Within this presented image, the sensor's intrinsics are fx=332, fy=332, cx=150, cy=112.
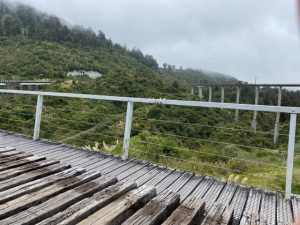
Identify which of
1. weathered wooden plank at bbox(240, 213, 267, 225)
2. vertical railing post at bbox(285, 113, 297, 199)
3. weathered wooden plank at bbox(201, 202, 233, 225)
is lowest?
weathered wooden plank at bbox(240, 213, 267, 225)

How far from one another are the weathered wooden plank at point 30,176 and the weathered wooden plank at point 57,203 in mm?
510

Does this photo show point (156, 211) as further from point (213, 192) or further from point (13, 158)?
point (13, 158)

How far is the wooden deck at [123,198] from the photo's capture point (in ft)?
7.63

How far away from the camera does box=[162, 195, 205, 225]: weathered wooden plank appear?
2.34m

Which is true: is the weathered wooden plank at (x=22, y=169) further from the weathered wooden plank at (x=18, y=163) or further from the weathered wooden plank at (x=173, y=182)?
the weathered wooden plank at (x=173, y=182)

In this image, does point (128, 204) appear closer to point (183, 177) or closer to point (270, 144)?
point (183, 177)

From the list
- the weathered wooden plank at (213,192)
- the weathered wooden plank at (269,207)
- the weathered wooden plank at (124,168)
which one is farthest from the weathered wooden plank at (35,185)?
the weathered wooden plank at (269,207)

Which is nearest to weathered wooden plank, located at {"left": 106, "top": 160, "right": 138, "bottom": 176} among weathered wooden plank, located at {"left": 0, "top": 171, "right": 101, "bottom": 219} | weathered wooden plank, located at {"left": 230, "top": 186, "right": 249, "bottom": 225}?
weathered wooden plank, located at {"left": 0, "top": 171, "right": 101, "bottom": 219}

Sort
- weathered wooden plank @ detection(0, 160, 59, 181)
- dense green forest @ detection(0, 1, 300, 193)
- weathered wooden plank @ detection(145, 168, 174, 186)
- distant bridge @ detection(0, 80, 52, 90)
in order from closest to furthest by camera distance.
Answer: weathered wooden plank @ detection(0, 160, 59, 181) → weathered wooden plank @ detection(145, 168, 174, 186) → dense green forest @ detection(0, 1, 300, 193) → distant bridge @ detection(0, 80, 52, 90)

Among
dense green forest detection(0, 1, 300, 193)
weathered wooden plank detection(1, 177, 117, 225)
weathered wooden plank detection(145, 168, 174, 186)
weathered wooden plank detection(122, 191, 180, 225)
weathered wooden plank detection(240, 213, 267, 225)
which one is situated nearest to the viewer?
weathered wooden plank detection(1, 177, 117, 225)

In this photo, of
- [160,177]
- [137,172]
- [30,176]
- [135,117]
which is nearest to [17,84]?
[135,117]

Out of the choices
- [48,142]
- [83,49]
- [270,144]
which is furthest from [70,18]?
[48,142]

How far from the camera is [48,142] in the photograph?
19.0 ft

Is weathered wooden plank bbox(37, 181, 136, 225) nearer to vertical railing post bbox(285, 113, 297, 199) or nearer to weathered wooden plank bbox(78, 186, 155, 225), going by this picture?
weathered wooden plank bbox(78, 186, 155, 225)
